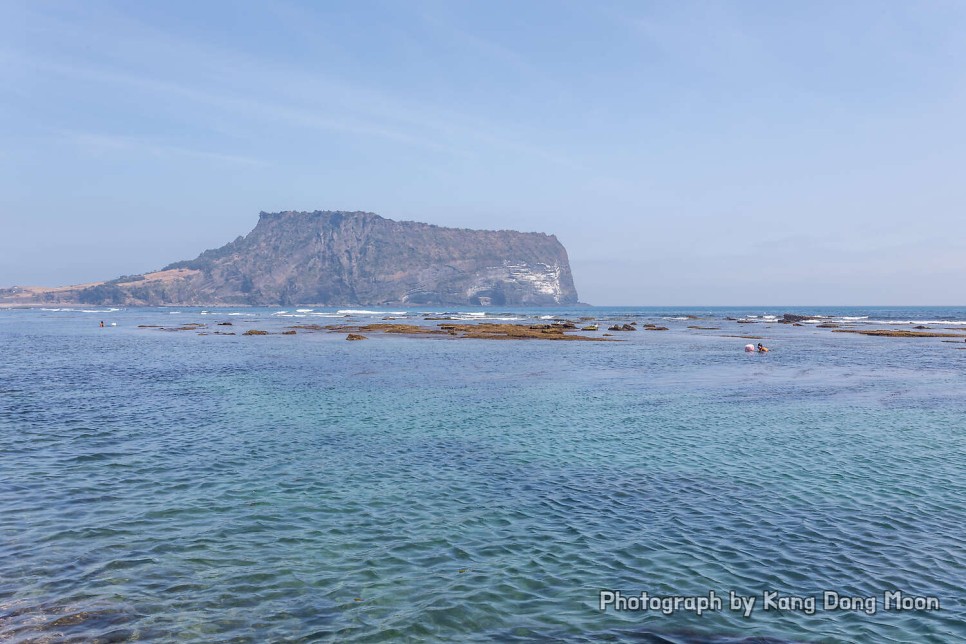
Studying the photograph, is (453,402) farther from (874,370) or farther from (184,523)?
(874,370)

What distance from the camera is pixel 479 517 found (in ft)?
44.2

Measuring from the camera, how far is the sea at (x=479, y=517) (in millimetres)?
9227

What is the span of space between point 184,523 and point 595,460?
11230 millimetres

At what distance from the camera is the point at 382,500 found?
47.9ft

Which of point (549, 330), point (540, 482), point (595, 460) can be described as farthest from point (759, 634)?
point (549, 330)

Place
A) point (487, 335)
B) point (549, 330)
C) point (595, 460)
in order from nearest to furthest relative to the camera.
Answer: point (595, 460)
point (487, 335)
point (549, 330)

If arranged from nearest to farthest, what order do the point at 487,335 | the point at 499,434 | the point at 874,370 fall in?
the point at 499,434 < the point at 874,370 < the point at 487,335

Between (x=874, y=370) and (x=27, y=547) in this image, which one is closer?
(x=27, y=547)

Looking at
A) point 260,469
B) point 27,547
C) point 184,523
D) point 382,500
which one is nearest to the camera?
point 27,547

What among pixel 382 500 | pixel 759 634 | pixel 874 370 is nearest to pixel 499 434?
pixel 382 500

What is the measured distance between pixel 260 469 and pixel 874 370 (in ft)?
146

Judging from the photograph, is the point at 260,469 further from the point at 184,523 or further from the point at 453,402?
the point at 453,402

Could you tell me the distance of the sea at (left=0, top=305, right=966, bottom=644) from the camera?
923 centimetres

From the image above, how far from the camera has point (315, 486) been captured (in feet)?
51.2
